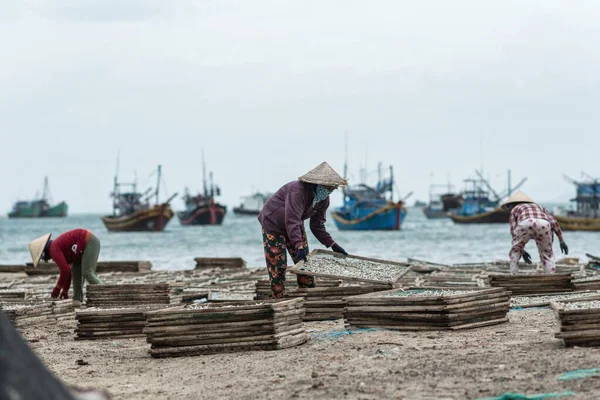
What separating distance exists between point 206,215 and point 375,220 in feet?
92.3

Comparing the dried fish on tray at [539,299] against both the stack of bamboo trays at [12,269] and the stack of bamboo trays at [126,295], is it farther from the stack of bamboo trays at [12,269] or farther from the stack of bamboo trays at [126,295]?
the stack of bamboo trays at [12,269]

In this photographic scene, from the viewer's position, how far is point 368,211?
82688 millimetres

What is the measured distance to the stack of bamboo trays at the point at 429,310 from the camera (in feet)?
26.5

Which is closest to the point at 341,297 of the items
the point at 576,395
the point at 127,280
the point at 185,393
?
the point at 185,393

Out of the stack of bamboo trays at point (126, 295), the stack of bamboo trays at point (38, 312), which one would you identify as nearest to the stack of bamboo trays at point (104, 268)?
the stack of bamboo trays at point (38, 312)

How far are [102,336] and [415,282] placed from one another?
560 cm

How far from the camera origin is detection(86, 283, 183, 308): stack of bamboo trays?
10.5 metres

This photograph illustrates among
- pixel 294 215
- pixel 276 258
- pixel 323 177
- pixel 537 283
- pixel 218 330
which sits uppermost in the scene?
pixel 323 177

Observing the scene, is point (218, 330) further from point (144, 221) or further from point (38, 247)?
point (144, 221)

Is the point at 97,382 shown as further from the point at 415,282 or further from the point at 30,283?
the point at 30,283

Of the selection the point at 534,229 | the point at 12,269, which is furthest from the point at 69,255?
the point at 12,269

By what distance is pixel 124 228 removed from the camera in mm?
87562

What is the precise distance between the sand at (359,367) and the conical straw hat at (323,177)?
53.6 inches

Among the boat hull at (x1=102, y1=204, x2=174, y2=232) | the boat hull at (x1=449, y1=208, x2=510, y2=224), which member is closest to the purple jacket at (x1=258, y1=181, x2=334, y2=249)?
the boat hull at (x1=102, y1=204, x2=174, y2=232)
